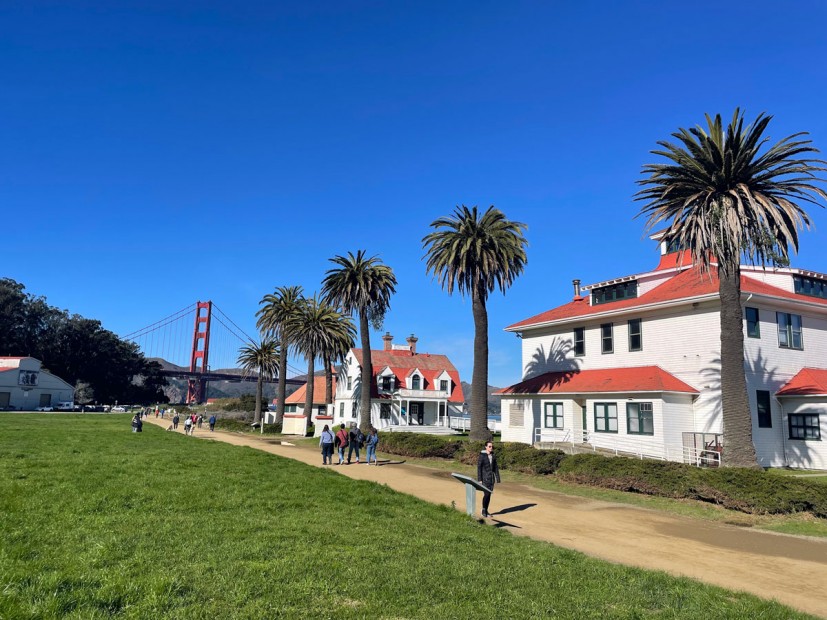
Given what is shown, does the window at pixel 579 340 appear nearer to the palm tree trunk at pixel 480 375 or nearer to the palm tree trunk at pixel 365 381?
the palm tree trunk at pixel 480 375

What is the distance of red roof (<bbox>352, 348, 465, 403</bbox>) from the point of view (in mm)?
58062

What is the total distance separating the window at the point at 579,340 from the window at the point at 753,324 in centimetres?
969

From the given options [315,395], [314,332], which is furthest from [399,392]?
[315,395]

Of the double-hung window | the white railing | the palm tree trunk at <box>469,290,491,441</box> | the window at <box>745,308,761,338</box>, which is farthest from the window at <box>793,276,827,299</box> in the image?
the palm tree trunk at <box>469,290,491,441</box>

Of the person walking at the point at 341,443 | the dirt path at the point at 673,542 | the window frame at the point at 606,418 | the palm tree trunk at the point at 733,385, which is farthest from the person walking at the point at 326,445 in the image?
the palm tree trunk at the point at 733,385

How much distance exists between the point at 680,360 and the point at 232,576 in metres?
28.5

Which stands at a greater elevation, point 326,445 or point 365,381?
point 365,381

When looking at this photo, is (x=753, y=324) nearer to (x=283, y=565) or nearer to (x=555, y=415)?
(x=555, y=415)

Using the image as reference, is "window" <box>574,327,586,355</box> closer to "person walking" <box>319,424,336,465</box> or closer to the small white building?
"person walking" <box>319,424,336,465</box>

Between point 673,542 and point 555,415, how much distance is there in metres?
22.5

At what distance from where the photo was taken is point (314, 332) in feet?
170

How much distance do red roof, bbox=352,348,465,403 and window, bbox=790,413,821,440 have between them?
→ 35.0 metres

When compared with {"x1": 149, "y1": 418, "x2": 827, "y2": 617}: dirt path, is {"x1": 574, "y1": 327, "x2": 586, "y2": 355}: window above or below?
above

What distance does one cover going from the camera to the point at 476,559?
844 centimetres
